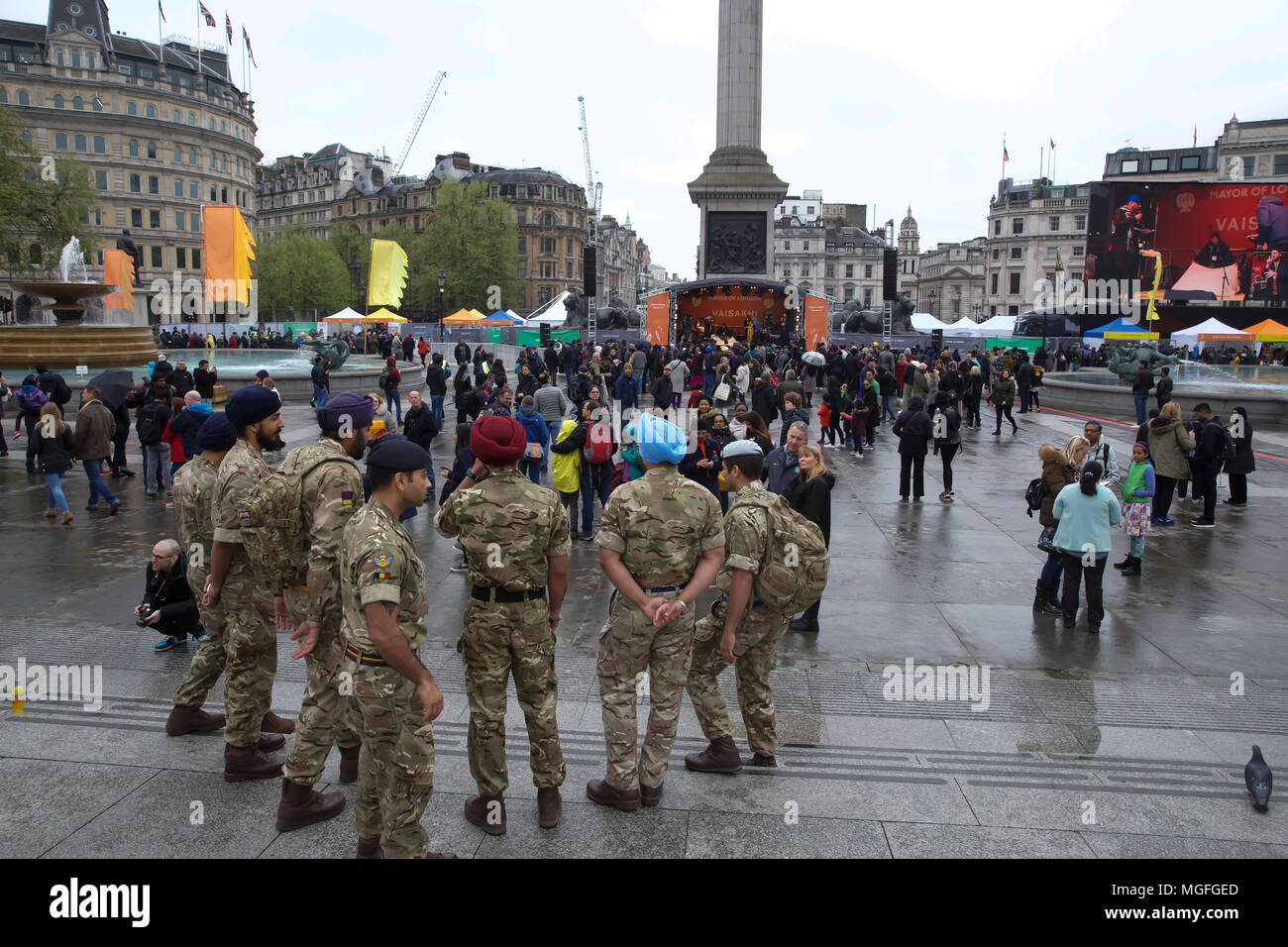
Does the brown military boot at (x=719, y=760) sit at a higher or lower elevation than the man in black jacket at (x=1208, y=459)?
lower

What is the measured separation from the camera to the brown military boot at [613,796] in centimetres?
469

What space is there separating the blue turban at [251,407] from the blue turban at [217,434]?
0.23 metres

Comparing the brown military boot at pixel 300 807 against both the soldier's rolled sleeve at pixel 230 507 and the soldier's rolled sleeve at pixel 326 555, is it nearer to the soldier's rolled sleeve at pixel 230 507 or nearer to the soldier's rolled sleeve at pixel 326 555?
the soldier's rolled sleeve at pixel 326 555

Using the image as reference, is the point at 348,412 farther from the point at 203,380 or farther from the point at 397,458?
the point at 203,380

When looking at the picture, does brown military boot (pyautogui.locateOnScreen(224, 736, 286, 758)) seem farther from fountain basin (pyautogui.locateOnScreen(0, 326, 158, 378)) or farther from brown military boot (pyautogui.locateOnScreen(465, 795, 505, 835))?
fountain basin (pyautogui.locateOnScreen(0, 326, 158, 378))

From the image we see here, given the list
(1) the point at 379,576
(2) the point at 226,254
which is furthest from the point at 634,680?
(2) the point at 226,254

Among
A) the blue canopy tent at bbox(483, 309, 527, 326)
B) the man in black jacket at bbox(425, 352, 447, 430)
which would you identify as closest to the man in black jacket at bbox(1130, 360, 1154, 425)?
the man in black jacket at bbox(425, 352, 447, 430)

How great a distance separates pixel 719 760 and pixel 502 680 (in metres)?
1.49

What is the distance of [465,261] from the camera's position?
79.6 meters

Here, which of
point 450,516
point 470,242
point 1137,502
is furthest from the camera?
point 470,242

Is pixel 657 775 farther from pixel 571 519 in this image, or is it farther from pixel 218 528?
pixel 571 519

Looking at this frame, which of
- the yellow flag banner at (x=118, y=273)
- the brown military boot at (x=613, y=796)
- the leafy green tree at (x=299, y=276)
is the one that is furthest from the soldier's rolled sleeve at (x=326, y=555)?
the leafy green tree at (x=299, y=276)

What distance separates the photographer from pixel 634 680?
471 centimetres

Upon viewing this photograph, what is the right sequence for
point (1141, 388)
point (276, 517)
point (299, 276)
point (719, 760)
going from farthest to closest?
point (299, 276) < point (1141, 388) < point (719, 760) < point (276, 517)
